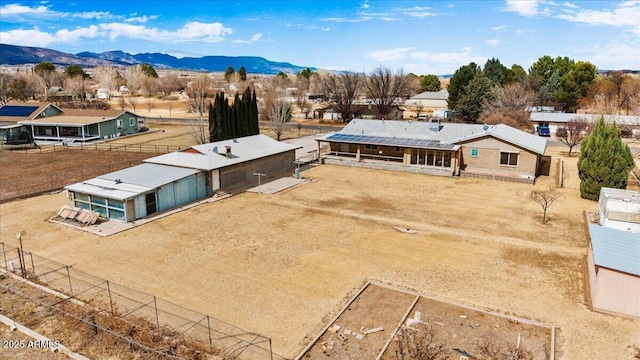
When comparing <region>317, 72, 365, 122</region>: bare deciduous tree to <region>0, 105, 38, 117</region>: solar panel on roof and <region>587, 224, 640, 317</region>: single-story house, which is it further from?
<region>587, 224, 640, 317</region>: single-story house

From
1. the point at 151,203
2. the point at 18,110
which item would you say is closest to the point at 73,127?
the point at 18,110

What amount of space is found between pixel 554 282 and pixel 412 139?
23.0 m

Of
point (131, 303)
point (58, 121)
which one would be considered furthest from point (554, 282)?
point (58, 121)

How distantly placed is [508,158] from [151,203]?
2789 cm

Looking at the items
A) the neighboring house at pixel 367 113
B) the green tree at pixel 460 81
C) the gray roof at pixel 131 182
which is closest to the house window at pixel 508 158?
the gray roof at pixel 131 182

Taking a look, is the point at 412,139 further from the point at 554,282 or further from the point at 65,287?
the point at 65,287

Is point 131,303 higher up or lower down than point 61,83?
lower down

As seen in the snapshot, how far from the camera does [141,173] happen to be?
27234 millimetres

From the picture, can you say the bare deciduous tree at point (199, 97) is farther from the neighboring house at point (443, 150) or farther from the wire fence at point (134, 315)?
the wire fence at point (134, 315)

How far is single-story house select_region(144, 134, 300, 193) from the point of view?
29.4 meters

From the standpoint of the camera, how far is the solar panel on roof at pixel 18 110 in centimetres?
5634

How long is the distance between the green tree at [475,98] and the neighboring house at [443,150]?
99.1 ft

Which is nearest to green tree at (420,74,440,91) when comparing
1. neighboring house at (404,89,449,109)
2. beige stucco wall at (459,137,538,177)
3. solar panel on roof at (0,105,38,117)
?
neighboring house at (404,89,449,109)

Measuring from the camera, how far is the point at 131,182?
25453mm
